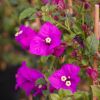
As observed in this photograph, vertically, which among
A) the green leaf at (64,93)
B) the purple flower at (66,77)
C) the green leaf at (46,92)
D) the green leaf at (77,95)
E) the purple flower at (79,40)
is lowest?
the green leaf at (46,92)

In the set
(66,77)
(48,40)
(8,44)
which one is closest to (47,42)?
(48,40)

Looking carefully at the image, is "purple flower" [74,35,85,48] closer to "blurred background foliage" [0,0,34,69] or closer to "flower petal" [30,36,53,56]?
"flower petal" [30,36,53,56]

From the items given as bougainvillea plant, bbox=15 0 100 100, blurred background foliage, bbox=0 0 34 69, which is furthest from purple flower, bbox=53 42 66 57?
blurred background foliage, bbox=0 0 34 69

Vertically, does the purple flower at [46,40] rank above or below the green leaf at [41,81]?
above

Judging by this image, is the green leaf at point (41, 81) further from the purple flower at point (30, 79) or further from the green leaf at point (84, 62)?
the green leaf at point (84, 62)

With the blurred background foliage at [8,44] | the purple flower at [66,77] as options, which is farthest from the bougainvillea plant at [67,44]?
the blurred background foliage at [8,44]

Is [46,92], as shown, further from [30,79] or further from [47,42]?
[47,42]
